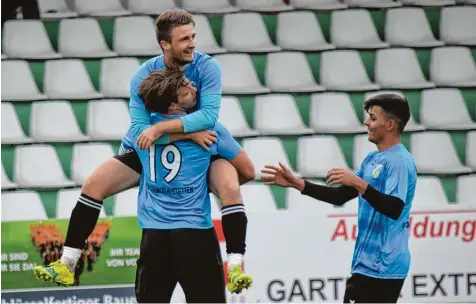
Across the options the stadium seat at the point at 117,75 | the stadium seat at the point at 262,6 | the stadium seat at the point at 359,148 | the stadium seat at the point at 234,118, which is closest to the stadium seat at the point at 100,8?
the stadium seat at the point at 117,75

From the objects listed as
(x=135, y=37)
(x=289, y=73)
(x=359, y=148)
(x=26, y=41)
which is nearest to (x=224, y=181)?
(x=359, y=148)

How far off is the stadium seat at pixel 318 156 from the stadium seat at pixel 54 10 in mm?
1974

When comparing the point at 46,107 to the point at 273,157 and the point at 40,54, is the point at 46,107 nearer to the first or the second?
the point at 40,54

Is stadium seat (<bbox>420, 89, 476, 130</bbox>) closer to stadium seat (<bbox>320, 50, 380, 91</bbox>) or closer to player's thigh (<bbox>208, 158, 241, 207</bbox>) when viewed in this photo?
stadium seat (<bbox>320, 50, 380, 91</bbox>)

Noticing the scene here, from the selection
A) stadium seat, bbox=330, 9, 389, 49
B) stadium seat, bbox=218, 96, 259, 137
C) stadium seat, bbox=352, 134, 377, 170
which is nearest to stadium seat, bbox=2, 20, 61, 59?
stadium seat, bbox=218, 96, 259, 137

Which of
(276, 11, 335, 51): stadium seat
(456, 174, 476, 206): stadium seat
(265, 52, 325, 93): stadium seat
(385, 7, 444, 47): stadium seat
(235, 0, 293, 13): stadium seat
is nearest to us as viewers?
(456, 174, 476, 206): stadium seat

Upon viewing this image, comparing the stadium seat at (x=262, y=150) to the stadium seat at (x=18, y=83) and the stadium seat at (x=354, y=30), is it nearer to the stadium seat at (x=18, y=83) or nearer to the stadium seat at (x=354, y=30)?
the stadium seat at (x=354, y=30)

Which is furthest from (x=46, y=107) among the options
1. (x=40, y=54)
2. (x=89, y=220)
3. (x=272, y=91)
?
(x=89, y=220)

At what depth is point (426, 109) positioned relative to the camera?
7262 mm

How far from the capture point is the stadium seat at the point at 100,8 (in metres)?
7.65

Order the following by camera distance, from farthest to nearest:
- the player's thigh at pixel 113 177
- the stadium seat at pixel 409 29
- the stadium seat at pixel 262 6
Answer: the stadium seat at pixel 262 6 → the stadium seat at pixel 409 29 → the player's thigh at pixel 113 177

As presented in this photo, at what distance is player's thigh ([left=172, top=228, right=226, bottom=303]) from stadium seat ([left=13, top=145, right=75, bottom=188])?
2.88 metres

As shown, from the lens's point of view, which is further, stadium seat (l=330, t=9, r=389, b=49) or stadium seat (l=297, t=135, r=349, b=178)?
stadium seat (l=330, t=9, r=389, b=49)

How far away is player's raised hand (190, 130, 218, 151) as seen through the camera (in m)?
3.95
